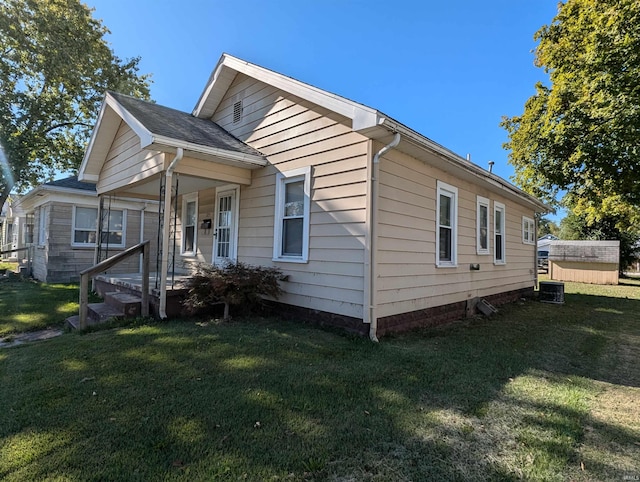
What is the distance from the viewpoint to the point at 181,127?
6.68 metres

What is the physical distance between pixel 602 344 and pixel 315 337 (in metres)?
4.70

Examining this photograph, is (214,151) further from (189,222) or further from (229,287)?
(189,222)

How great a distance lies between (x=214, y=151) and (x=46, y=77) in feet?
49.9

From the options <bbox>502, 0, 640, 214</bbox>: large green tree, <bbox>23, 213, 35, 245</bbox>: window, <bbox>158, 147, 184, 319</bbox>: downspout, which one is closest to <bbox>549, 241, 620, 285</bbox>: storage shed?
<bbox>502, 0, 640, 214</bbox>: large green tree

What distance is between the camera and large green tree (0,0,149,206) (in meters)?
14.7

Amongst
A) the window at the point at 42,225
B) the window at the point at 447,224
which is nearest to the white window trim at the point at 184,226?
the window at the point at 447,224

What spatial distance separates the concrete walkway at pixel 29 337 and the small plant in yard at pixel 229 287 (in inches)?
83.4

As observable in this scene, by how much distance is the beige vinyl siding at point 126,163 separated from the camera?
640 centimetres

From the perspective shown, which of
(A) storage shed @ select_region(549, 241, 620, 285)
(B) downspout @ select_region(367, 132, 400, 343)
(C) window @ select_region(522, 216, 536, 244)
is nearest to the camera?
(B) downspout @ select_region(367, 132, 400, 343)

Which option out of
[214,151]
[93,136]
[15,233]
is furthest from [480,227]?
[15,233]

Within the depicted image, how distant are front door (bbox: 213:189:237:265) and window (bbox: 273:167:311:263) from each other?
146cm

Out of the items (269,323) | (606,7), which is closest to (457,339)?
(269,323)

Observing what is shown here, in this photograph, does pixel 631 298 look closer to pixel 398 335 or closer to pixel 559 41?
pixel 559 41

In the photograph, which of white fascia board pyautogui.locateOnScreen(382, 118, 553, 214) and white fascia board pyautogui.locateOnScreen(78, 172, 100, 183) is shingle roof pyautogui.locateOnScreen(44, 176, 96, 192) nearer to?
white fascia board pyautogui.locateOnScreen(78, 172, 100, 183)
